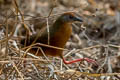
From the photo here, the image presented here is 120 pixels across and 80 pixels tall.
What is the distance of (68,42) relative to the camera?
232 inches

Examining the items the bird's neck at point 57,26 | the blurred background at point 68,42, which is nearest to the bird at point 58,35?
the bird's neck at point 57,26

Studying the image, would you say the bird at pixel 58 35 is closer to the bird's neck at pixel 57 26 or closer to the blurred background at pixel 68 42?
the bird's neck at pixel 57 26

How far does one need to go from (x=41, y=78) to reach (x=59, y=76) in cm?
19

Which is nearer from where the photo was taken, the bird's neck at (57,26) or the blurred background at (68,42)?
the blurred background at (68,42)

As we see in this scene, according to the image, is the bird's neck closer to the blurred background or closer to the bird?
the bird

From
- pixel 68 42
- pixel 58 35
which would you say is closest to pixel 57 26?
pixel 58 35

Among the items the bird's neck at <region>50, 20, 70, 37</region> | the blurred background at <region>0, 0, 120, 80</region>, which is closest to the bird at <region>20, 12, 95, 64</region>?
the bird's neck at <region>50, 20, 70, 37</region>

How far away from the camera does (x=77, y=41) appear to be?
231 inches

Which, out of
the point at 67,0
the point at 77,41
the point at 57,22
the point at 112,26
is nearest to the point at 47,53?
the point at 57,22

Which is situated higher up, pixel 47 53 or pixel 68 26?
pixel 68 26

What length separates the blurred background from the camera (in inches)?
128

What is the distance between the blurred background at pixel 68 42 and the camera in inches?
128

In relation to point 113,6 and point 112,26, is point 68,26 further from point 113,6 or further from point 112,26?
point 113,6

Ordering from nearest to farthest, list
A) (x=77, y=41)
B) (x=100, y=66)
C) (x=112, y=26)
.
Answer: (x=100, y=66) → (x=77, y=41) → (x=112, y=26)
